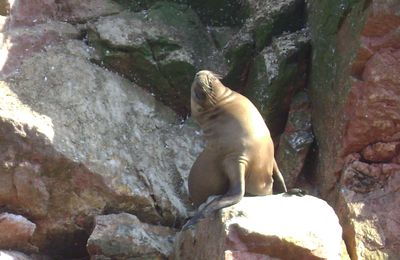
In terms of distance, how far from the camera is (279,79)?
5.76m

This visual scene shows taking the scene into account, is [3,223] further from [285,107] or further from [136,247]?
[285,107]

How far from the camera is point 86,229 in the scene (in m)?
5.02

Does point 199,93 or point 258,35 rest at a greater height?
point 258,35

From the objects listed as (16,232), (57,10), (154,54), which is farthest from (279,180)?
(57,10)

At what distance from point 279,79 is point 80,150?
1.75m

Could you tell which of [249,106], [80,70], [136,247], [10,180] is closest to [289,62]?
[249,106]

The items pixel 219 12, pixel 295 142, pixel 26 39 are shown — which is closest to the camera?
pixel 295 142

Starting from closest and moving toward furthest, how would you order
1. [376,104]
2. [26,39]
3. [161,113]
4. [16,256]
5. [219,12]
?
[16,256] → [376,104] → [26,39] → [161,113] → [219,12]

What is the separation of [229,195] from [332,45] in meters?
1.73

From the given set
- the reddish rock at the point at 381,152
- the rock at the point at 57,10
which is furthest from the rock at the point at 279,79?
the rock at the point at 57,10

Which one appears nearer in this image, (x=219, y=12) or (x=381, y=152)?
(x=381, y=152)

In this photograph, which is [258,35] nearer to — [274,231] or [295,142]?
[295,142]

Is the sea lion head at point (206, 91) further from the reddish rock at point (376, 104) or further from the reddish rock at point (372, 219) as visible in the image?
the reddish rock at point (372, 219)

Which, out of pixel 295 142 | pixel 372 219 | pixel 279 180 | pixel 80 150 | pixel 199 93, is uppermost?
pixel 199 93
